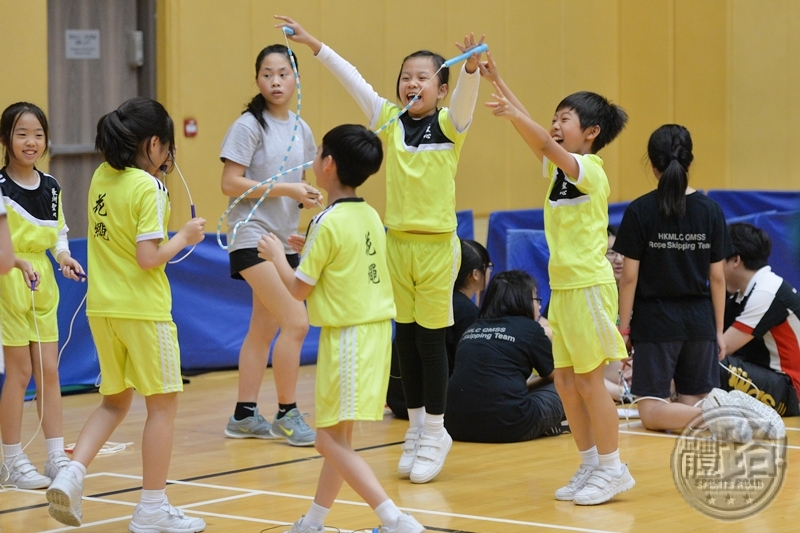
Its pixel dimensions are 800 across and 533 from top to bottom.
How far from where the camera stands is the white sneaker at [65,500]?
12.3ft

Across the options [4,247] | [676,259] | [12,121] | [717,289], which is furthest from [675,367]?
[4,247]

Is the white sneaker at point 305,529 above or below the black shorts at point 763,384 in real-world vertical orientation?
below

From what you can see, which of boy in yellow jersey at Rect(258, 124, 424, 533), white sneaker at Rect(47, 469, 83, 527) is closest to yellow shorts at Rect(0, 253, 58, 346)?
white sneaker at Rect(47, 469, 83, 527)

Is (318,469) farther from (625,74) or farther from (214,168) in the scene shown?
(625,74)

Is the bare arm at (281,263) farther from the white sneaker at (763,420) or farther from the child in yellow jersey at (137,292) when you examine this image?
the white sneaker at (763,420)

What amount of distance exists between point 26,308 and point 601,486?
2.41 meters

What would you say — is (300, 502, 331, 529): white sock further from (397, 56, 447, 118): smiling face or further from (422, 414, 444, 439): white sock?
(397, 56, 447, 118): smiling face

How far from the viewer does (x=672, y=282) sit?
5.54 m

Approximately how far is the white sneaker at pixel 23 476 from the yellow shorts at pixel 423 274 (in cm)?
159

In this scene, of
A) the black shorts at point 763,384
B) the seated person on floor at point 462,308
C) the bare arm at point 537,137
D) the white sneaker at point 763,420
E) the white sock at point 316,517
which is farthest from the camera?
the seated person on floor at point 462,308

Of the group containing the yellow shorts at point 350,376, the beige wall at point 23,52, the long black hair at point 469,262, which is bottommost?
the yellow shorts at point 350,376

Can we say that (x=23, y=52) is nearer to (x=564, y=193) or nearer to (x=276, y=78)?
(x=276, y=78)

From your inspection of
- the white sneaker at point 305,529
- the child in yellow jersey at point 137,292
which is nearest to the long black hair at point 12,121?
the child in yellow jersey at point 137,292

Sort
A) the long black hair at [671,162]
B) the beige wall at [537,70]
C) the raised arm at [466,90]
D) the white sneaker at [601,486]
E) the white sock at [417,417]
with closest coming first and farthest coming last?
the white sneaker at [601,486] < the raised arm at [466,90] < the white sock at [417,417] < the long black hair at [671,162] < the beige wall at [537,70]
